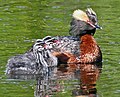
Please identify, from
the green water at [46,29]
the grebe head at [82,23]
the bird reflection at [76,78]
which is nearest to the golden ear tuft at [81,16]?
the grebe head at [82,23]

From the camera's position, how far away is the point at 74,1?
23.9 metres

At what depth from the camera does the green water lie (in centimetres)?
1466

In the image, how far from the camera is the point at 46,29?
65.2 feet

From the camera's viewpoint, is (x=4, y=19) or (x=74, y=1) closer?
(x=4, y=19)

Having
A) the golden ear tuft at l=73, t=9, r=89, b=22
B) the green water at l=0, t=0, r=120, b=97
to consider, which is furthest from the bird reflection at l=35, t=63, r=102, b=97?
the golden ear tuft at l=73, t=9, r=89, b=22

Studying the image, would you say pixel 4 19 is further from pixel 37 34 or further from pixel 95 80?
pixel 95 80

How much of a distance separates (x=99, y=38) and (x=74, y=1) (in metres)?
5.10

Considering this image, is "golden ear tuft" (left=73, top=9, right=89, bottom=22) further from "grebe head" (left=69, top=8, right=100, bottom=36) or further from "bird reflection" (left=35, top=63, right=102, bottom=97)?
"bird reflection" (left=35, top=63, right=102, bottom=97)

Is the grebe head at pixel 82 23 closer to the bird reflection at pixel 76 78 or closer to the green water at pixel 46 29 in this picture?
the green water at pixel 46 29

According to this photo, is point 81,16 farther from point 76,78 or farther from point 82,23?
point 76,78

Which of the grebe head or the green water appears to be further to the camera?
the grebe head

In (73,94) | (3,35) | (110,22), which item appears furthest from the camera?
(110,22)

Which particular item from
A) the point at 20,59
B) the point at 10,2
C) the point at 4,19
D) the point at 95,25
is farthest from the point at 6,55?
the point at 10,2

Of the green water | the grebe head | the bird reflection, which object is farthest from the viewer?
the grebe head
